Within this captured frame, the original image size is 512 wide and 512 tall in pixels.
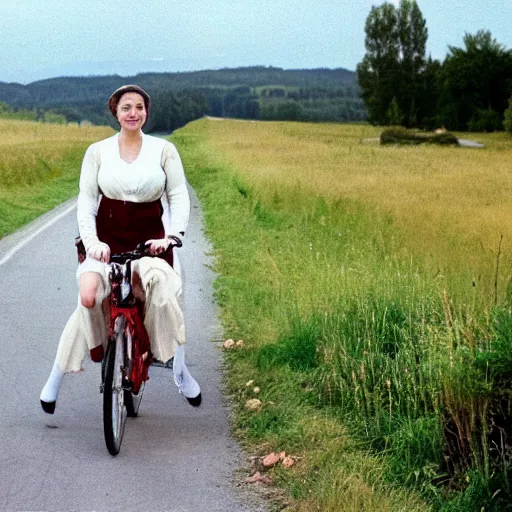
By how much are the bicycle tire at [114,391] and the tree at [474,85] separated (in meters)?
78.3

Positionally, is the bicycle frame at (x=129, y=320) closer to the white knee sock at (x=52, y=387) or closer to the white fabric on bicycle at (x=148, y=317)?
the white fabric on bicycle at (x=148, y=317)

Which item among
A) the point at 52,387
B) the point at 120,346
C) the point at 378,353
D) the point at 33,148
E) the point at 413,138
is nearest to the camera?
the point at 120,346

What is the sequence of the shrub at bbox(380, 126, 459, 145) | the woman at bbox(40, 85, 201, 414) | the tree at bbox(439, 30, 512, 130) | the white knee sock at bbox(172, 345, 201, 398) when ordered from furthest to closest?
the tree at bbox(439, 30, 512, 130) < the shrub at bbox(380, 126, 459, 145) < the white knee sock at bbox(172, 345, 201, 398) < the woman at bbox(40, 85, 201, 414)

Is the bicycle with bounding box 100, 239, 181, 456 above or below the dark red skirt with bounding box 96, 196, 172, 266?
below

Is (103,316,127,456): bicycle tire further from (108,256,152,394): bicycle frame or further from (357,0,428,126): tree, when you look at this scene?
(357,0,428,126): tree

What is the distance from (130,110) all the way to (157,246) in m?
0.80

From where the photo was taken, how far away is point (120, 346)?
18.6 ft

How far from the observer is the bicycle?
553cm

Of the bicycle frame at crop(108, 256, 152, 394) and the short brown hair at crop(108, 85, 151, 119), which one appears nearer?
the bicycle frame at crop(108, 256, 152, 394)

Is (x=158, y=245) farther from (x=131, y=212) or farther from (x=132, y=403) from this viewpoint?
(x=132, y=403)

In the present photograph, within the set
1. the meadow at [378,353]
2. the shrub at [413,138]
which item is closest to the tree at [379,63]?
the shrub at [413,138]

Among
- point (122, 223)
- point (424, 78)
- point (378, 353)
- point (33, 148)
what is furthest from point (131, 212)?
point (424, 78)

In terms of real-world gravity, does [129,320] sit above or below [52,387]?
above

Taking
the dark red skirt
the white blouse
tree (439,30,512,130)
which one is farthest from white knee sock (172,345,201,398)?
tree (439,30,512,130)
